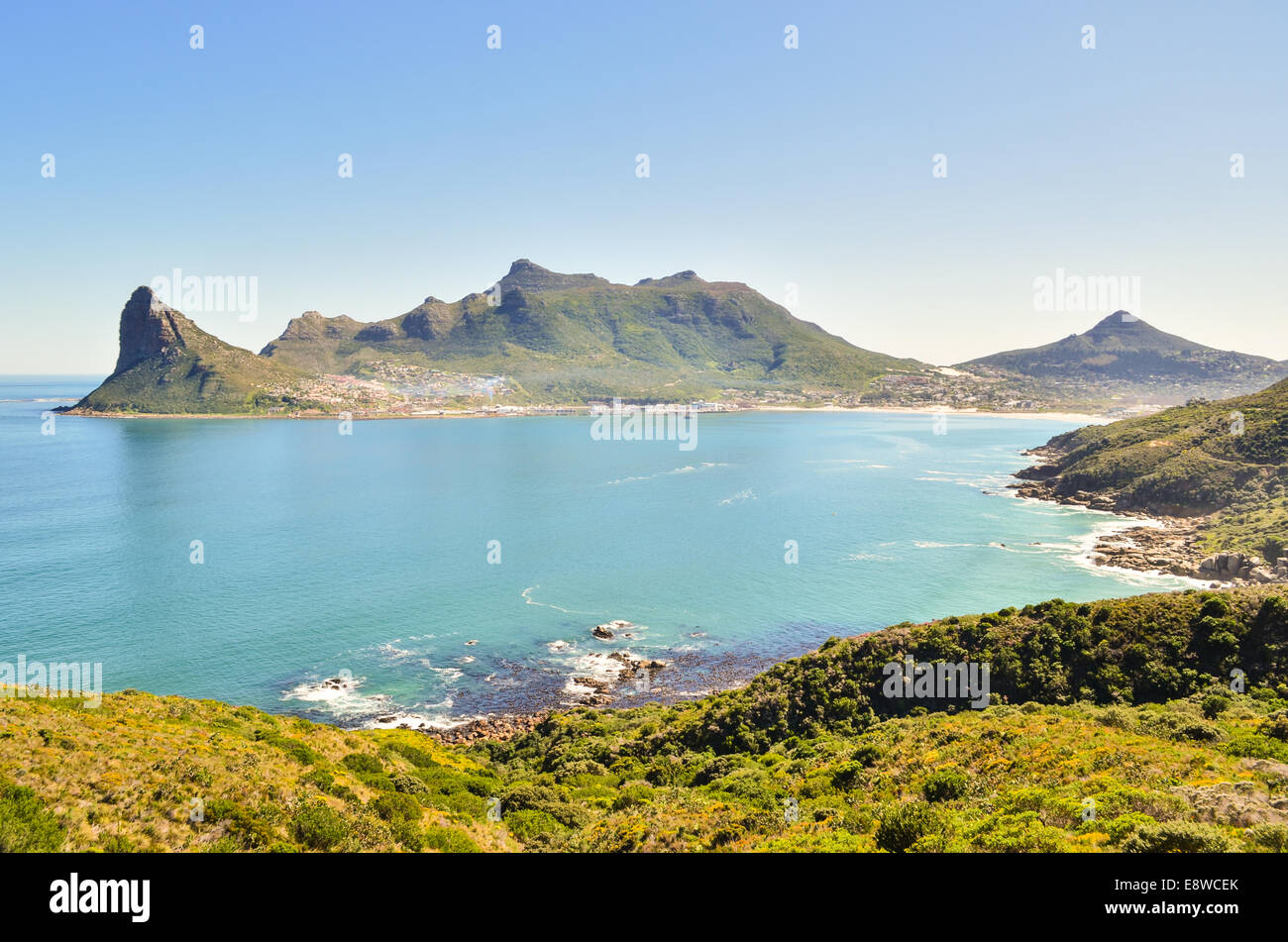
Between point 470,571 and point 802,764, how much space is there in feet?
149

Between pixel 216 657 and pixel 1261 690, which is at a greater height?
pixel 1261 690

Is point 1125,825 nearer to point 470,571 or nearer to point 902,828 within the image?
point 902,828

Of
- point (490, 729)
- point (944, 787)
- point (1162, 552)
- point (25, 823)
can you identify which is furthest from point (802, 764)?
point (1162, 552)

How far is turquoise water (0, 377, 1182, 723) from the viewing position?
43.0 meters

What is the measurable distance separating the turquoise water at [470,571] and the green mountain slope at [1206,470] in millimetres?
8662

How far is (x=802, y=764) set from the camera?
83.5 feet

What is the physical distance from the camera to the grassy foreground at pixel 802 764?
14250 millimetres

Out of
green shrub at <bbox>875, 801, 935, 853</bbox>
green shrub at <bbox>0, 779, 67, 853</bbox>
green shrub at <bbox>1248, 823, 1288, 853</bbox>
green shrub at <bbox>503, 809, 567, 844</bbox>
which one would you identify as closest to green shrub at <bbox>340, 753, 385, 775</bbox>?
green shrub at <bbox>503, 809, 567, 844</bbox>

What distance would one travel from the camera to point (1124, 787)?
16.0m

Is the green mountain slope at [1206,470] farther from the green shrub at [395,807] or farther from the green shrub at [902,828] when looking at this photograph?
the green shrub at [395,807]

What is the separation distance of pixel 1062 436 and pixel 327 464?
16134 centimetres

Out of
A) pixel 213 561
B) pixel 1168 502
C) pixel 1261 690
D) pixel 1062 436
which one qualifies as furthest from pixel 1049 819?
pixel 1062 436

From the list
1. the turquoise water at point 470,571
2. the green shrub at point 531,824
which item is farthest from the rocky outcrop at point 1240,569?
the green shrub at point 531,824
